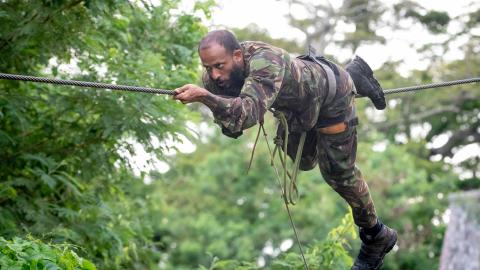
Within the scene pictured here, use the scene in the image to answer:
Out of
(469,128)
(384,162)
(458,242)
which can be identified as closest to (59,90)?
(458,242)

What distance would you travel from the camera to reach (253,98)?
4.83m

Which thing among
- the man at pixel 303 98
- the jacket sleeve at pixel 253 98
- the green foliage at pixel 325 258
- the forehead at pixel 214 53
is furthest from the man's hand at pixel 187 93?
the green foliage at pixel 325 258

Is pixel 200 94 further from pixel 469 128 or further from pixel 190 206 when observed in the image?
pixel 469 128

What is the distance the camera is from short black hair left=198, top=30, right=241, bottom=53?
5.04m

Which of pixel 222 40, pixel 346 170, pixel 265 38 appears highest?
pixel 222 40

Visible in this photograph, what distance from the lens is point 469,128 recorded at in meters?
23.8

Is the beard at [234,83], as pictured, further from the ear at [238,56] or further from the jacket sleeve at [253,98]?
the jacket sleeve at [253,98]

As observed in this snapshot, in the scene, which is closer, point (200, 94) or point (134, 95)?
point (200, 94)

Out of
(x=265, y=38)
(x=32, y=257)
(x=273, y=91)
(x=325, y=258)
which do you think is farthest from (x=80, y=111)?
(x=265, y=38)

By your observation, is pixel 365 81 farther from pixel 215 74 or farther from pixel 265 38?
pixel 265 38

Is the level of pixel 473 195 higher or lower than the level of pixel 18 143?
lower

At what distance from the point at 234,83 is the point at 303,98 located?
0.42 m

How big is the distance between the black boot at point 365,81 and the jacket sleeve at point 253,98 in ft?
3.45

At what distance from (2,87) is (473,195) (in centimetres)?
1208
